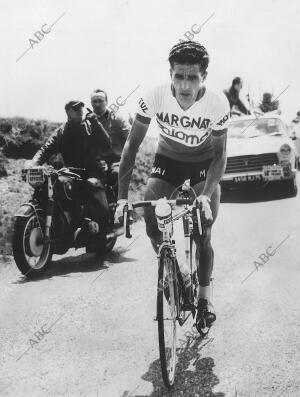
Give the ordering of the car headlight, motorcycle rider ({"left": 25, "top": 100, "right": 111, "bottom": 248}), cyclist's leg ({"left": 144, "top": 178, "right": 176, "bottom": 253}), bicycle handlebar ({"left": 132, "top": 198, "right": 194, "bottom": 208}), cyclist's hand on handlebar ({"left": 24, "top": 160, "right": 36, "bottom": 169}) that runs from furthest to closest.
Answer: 1. the car headlight
2. motorcycle rider ({"left": 25, "top": 100, "right": 111, "bottom": 248})
3. cyclist's hand on handlebar ({"left": 24, "top": 160, "right": 36, "bottom": 169})
4. cyclist's leg ({"left": 144, "top": 178, "right": 176, "bottom": 253})
5. bicycle handlebar ({"left": 132, "top": 198, "right": 194, "bottom": 208})

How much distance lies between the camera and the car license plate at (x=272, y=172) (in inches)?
432

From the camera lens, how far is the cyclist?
146 inches

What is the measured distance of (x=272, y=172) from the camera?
1103cm

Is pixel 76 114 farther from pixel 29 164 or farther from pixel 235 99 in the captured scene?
pixel 235 99

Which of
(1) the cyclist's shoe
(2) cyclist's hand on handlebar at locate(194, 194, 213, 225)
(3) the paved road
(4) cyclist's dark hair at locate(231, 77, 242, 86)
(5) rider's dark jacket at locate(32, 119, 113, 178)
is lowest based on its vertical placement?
(3) the paved road

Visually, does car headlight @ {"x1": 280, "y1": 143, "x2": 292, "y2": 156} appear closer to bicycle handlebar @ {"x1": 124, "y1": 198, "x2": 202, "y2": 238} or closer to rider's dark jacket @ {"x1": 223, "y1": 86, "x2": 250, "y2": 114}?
rider's dark jacket @ {"x1": 223, "y1": 86, "x2": 250, "y2": 114}

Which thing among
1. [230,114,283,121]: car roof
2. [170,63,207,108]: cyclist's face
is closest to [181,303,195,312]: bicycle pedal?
[170,63,207,108]: cyclist's face

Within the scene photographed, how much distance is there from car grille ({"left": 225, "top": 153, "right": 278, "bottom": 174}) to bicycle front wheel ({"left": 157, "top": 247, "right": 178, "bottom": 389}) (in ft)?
26.5

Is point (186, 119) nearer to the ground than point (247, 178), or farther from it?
farther from it

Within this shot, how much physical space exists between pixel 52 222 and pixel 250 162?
20.3ft

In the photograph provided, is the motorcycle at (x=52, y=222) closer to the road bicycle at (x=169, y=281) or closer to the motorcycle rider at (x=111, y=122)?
the motorcycle rider at (x=111, y=122)

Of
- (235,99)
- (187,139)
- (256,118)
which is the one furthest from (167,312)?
(235,99)

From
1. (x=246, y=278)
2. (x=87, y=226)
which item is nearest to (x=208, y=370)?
(x=246, y=278)

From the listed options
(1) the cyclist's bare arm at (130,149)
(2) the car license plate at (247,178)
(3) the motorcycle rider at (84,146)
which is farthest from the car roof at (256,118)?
(1) the cyclist's bare arm at (130,149)
